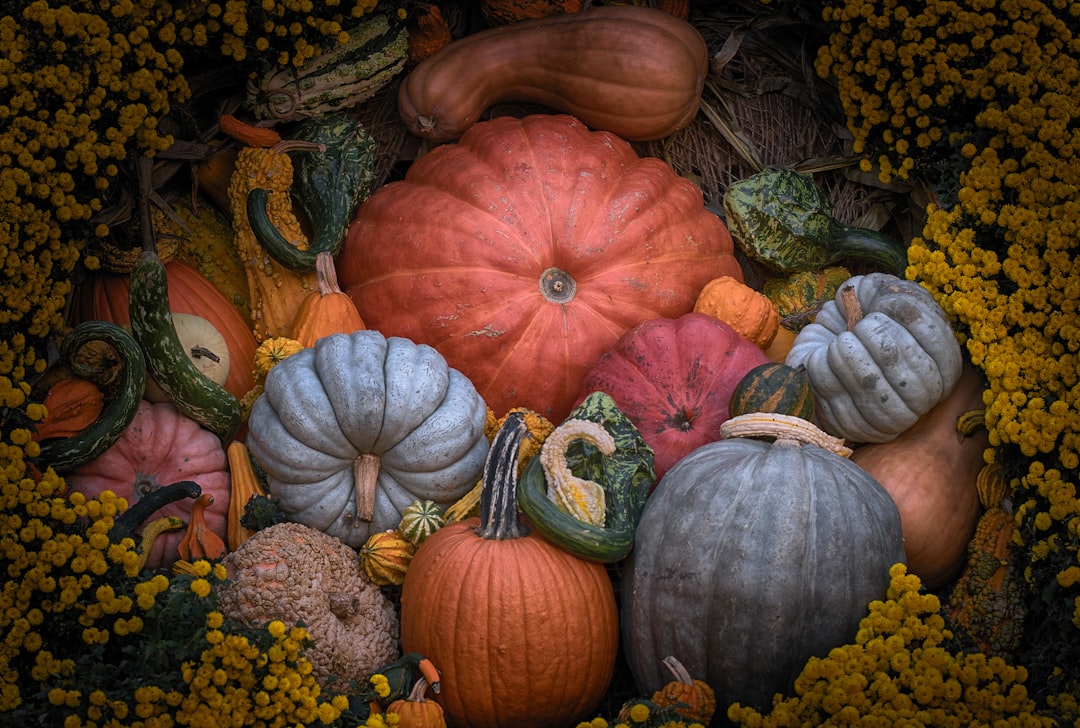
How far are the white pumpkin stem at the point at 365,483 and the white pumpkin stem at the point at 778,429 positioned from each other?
3.59ft

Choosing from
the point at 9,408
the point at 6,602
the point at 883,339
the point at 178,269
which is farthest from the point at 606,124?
the point at 6,602

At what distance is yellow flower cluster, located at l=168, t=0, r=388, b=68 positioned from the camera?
3.40m

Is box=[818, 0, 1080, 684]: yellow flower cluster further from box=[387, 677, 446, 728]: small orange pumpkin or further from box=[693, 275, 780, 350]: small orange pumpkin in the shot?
box=[387, 677, 446, 728]: small orange pumpkin

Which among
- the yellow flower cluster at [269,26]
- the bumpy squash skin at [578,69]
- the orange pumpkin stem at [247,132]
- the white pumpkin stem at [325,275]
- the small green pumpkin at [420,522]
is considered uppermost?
the yellow flower cluster at [269,26]

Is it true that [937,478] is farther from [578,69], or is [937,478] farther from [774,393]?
[578,69]

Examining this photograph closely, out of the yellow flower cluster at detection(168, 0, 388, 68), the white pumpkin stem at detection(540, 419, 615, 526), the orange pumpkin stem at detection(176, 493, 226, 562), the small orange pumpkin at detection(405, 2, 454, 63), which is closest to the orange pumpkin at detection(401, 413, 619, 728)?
the white pumpkin stem at detection(540, 419, 615, 526)

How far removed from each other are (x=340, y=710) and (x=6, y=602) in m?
0.89

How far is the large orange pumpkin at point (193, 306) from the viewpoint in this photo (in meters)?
3.53

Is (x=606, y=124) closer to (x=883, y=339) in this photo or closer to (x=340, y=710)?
(x=883, y=339)

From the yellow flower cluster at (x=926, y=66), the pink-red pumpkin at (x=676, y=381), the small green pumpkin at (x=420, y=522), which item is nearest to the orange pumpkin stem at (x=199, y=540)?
the small green pumpkin at (x=420, y=522)

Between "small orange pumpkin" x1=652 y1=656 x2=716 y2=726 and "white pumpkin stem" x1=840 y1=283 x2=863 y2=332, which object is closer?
"small orange pumpkin" x1=652 y1=656 x2=716 y2=726

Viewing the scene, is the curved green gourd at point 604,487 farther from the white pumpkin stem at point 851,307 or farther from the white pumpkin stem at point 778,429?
the white pumpkin stem at point 851,307

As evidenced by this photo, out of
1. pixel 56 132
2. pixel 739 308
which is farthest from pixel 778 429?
pixel 56 132

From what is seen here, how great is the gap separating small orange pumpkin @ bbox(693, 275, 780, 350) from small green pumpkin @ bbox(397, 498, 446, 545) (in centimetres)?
123
